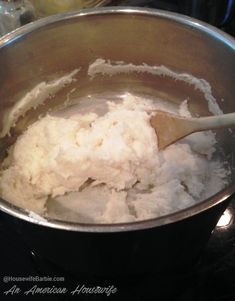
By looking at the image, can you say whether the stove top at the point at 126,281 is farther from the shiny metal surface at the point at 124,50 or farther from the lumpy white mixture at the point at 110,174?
the shiny metal surface at the point at 124,50

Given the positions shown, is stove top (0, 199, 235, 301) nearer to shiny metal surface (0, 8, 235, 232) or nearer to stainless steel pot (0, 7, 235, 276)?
stainless steel pot (0, 7, 235, 276)

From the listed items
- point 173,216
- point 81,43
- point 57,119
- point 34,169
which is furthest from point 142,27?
point 173,216

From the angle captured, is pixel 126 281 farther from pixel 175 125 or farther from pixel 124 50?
pixel 124 50

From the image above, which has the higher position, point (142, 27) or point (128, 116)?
point (142, 27)

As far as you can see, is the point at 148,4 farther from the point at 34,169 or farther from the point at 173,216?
the point at 173,216

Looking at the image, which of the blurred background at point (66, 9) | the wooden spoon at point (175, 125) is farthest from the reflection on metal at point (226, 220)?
the blurred background at point (66, 9)

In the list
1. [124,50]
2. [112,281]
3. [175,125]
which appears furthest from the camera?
[124,50]

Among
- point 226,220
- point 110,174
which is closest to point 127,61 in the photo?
point 110,174
